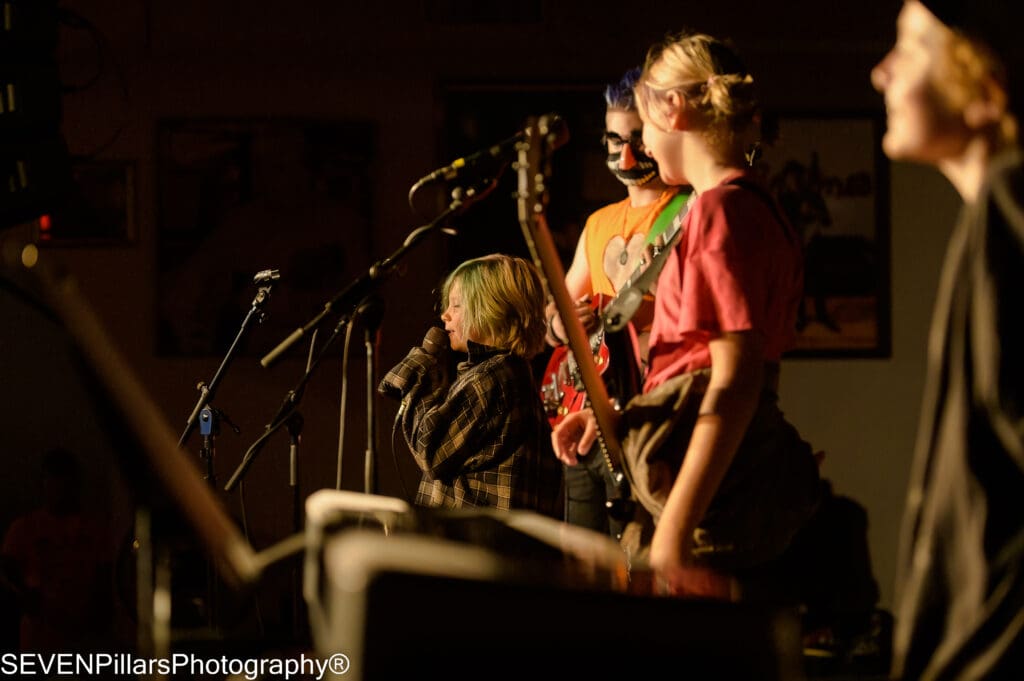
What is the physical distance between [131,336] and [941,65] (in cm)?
458

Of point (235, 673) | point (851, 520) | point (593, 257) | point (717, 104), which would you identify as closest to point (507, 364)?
point (593, 257)

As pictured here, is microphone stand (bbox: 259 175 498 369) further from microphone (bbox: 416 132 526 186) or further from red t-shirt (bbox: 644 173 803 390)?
red t-shirt (bbox: 644 173 803 390)

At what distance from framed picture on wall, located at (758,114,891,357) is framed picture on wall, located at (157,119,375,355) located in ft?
6.83

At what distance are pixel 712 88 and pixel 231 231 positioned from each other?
3.68m

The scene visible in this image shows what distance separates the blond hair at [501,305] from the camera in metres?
3.60

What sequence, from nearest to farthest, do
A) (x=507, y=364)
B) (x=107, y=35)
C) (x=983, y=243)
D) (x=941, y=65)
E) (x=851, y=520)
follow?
(x=983, y=243) < (x=941, y=65) < (x=507, y=364) < (x=851, y=520) < (x=107, y=35)

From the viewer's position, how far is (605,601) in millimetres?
1188

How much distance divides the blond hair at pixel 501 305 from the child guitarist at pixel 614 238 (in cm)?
30

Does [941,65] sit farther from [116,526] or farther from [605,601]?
[116,526]

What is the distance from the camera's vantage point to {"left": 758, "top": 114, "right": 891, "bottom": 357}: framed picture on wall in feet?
17.2

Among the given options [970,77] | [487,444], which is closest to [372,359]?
[487,444]

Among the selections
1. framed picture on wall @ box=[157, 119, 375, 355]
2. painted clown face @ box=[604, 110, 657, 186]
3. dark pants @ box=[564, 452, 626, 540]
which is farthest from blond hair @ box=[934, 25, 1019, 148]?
framed picture on wall @ box=[157, 119, 375, 355]

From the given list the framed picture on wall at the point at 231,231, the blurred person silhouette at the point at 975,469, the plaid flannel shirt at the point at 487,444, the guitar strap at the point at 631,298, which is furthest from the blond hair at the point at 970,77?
the framed picture on wall at the point at 231,231

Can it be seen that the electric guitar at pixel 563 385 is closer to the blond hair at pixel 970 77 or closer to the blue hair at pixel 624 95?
the blue hair at pixel 624 95
